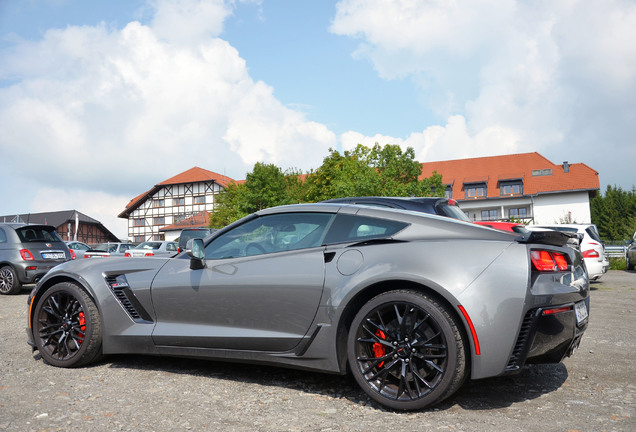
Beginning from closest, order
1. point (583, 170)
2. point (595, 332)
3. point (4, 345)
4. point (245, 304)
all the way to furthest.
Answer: point (245, 304) → point (4, 345) → point (595, 332) → point (583, 170)

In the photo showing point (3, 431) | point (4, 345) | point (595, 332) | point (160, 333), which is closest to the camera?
point (3, 431)

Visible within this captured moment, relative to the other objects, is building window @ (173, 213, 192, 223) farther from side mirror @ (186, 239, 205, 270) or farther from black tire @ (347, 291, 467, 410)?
black tire @ (347, 291, 467, 410)

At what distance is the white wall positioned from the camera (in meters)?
54.4

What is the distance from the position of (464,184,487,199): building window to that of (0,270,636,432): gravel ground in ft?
178

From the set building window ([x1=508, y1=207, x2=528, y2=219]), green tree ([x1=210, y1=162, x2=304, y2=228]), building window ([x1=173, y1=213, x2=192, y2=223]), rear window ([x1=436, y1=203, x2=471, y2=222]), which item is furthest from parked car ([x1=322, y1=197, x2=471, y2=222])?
building window ([x1=173, y1=213, x2=192, y2=223])

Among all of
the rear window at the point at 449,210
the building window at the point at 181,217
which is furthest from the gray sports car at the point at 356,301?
the building window at the point at 181,217

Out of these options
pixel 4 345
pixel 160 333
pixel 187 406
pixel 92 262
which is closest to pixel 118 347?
pixel 160 333

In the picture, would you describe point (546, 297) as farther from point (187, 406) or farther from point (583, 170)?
point (583, 170)

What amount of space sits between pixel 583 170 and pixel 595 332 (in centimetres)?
5658

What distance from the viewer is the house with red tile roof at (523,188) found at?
2148 inches

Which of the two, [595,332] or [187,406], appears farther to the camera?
[595,332]

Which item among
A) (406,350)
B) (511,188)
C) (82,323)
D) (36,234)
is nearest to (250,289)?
(406,350)

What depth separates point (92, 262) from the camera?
4.67m

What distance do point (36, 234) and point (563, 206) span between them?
174 ft
